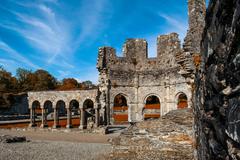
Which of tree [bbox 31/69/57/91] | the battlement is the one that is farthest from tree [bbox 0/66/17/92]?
the battlement

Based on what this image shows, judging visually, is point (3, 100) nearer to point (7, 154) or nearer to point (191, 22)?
point (7, 154)

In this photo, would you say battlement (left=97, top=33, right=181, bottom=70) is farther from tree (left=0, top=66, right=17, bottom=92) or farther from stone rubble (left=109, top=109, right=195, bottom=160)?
tree (left=0, top=66, right=17, bottom=92)

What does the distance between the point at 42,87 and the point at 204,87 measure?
6073 cm

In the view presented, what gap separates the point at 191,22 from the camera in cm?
1202

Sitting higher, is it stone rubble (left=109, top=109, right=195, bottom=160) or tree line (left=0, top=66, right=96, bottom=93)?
tree line (left=0, top=66, right=96, bottom=93)

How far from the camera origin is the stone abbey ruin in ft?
6.64

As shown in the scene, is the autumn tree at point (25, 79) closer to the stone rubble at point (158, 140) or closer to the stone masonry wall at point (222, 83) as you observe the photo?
the stone rubble at point (158, 140)

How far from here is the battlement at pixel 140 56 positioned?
2788cm

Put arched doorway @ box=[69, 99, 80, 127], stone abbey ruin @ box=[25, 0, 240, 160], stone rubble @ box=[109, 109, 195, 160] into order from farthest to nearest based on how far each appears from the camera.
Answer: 1. arched doorway @ box=[69, 99, 80, 127]
2. stone rubble @ box=[109, 109, 195, 160]
3. stone abbey ruin @ box=[25, 0, 240, 160]

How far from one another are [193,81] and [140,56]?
22871 mm

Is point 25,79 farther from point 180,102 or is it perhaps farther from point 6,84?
point 180,102

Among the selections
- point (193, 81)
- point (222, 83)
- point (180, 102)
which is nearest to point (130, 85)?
point (180, 102)

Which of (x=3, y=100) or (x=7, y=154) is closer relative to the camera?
(x=7, y=154)

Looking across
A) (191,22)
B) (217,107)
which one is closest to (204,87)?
(217,107)
